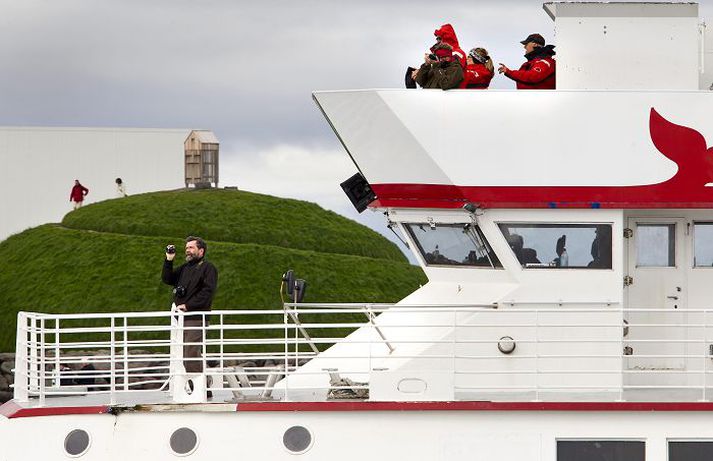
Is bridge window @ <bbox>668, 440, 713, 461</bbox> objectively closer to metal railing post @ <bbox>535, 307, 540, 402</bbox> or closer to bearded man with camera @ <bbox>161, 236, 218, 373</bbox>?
metal railing post @ <bbox>535, 307, 540, 402</bbox>

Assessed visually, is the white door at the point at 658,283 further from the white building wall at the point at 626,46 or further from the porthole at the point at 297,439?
the porthole at the point at 297,439

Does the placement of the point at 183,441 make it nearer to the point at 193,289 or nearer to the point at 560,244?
the point at 193,289

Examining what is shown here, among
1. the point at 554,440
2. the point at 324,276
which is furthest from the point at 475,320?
the point at 324,276

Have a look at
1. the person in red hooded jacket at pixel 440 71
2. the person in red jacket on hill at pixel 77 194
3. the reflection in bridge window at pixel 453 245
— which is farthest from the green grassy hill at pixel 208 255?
the person in red hooded jacket at pixel 440 71

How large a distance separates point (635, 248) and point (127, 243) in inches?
1154

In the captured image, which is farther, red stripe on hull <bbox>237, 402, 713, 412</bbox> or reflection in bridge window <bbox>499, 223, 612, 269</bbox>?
reflection in bridge window <bbox>499, 223, 612, 269</bbox>

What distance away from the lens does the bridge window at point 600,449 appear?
15891mm

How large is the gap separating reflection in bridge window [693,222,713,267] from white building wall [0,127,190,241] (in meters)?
39.6

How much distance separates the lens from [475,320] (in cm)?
1647

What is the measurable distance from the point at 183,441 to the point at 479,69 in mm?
5686

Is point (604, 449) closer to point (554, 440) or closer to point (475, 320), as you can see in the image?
point (554, 440)

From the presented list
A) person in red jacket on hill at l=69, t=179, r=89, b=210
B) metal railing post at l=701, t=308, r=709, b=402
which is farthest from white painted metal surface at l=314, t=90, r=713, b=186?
person in red jacket on hill at l=69, t=179, r=89, b=210

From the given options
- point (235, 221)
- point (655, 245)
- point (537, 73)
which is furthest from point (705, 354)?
point (235, 221)

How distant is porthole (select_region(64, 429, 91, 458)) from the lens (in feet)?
52.0
